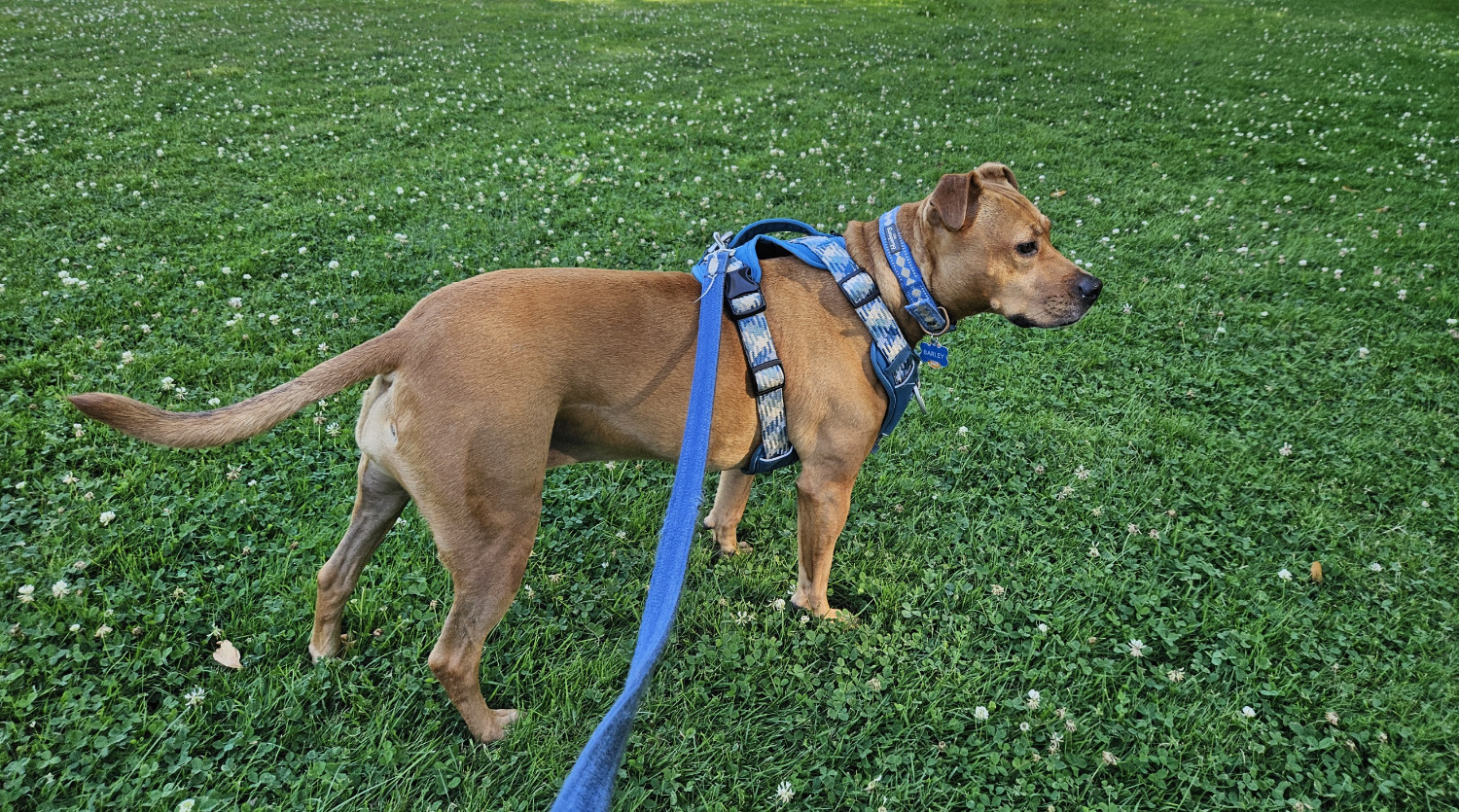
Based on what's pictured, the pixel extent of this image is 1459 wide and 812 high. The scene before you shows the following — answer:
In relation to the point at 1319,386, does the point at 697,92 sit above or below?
above

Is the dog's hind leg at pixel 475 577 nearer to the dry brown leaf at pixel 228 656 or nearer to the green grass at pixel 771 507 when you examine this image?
the green grass at pixel 771 507

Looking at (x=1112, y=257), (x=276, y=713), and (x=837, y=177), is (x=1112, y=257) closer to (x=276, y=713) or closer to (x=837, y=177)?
(x=837, y=177)

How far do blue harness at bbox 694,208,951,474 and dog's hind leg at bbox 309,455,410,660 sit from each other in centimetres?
162

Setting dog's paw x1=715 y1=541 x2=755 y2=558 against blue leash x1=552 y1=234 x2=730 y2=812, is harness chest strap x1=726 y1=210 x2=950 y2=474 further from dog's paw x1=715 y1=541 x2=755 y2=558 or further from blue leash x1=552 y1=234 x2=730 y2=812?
dog's paw x1=715 y1=541 x2=755 y2=558

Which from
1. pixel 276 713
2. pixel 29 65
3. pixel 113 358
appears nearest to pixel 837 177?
pixel 113 358

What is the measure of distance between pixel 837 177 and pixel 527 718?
7.55 m

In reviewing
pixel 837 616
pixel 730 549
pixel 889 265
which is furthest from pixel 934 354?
pixel 730 549

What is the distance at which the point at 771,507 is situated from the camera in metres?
4.54

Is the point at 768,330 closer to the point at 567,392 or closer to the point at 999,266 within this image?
the point at 567,392

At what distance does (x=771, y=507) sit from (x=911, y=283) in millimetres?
1763

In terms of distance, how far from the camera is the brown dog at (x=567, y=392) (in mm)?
2646

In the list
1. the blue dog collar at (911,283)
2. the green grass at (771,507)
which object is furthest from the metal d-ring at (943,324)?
the green grass at (771,507)

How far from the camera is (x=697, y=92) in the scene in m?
12.3

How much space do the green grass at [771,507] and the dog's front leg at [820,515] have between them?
0.28 m
